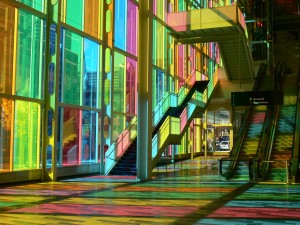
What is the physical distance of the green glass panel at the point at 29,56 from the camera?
43.9ft

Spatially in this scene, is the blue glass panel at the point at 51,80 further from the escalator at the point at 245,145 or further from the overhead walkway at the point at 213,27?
the overhead walkway at the point at 213,27

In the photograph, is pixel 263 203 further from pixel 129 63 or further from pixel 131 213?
pixel 129 63

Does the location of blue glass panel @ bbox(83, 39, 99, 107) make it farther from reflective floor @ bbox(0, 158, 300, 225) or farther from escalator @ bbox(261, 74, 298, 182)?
escalator @ bbox(261, 74, 298, 182)

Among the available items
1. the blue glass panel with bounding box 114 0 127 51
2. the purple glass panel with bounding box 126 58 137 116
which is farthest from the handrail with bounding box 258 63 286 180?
the blue glass panel with bounding box 114 0 127 51

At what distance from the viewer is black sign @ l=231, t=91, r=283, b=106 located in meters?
14.8

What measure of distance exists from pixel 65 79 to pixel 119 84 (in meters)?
4.02

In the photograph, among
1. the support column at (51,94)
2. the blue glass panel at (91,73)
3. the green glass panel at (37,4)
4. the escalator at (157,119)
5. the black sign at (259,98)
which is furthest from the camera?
the blue glass panel at (91,73)

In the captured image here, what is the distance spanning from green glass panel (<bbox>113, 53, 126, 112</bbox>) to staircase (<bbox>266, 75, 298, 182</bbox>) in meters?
6.86

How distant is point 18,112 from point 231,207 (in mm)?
7825

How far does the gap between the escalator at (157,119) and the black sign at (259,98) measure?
3.68m

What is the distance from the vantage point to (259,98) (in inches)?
588

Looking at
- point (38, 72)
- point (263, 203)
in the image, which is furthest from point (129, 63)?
point (263, 203)

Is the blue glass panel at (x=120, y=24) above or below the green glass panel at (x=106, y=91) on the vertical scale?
above

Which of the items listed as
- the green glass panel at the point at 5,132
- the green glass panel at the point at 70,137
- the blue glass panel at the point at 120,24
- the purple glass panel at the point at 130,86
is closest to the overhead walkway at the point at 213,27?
the blue glass panel at the point at 120,24
